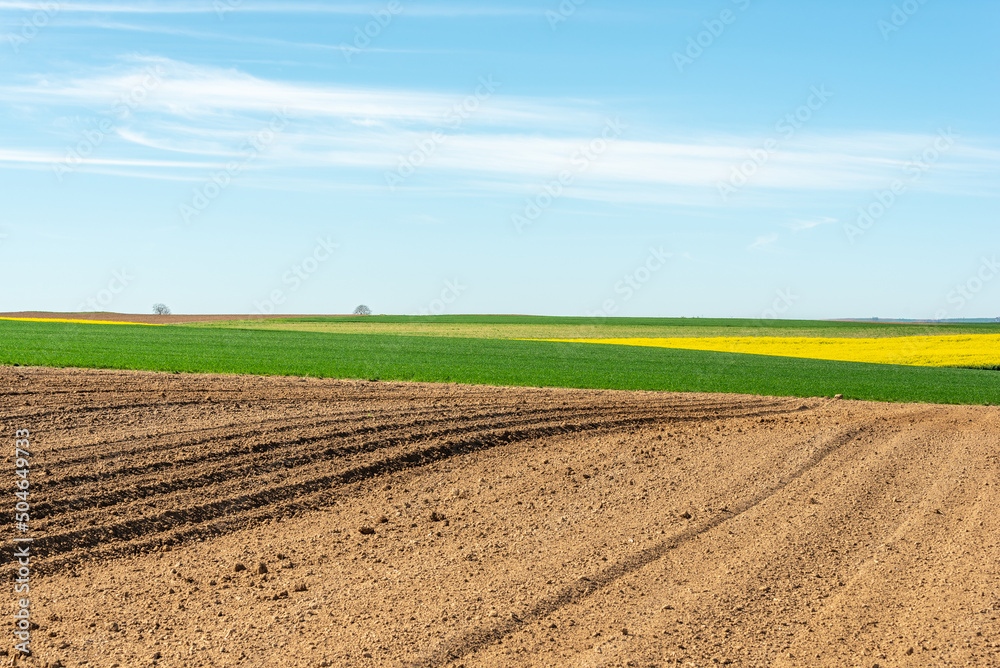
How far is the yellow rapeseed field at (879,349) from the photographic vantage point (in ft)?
140

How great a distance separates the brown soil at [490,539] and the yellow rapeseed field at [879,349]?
93.3ft

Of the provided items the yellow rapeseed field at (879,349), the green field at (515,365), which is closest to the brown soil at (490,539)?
the green field at (515,365)

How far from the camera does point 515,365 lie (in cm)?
3005

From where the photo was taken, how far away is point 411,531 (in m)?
9.63

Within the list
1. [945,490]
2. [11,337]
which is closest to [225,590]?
[945,490]

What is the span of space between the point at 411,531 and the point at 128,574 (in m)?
3.05

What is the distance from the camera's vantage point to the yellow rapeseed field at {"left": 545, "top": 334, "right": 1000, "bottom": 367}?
4272 centimetres

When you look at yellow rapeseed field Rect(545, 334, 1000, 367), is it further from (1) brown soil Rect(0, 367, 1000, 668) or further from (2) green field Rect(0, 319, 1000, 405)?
(1) brown soil Rect(0, 367, 1000, 668)

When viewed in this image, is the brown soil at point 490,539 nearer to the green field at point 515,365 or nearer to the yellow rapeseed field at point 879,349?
the green field at point 515,365

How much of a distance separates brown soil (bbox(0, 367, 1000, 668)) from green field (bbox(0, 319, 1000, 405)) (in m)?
7.49

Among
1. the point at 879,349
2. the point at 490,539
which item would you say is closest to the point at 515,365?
the point at 490,539

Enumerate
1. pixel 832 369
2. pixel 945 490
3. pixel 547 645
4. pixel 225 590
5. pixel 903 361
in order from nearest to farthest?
pixel 547 645 → pixel 225 590 → pixel 945 490 → pixel 832 369 → pixel 903 361

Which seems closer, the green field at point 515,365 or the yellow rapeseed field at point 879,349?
the green field at point 515,365

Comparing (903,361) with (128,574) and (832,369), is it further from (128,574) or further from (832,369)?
(128,574)
